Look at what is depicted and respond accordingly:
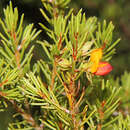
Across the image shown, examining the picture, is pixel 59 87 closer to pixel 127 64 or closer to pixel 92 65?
pixel 92 65

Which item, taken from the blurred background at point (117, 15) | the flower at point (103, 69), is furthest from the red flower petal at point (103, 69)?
the blurred background at point (117, 15)

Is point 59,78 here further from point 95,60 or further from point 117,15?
point 117,15

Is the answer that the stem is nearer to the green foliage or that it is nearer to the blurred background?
the green foliage

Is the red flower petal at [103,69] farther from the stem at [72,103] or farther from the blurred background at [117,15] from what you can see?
the blurred background at [117,15]

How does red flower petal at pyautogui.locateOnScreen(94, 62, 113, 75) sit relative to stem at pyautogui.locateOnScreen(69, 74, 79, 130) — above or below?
above

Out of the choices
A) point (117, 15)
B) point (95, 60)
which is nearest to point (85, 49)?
point (95, 60)

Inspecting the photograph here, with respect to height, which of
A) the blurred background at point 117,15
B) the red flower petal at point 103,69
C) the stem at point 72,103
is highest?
the blurred background at point 117,15

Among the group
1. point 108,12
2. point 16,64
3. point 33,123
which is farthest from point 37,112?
point 108,12

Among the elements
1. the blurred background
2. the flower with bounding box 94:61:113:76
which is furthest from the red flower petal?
the blurred background

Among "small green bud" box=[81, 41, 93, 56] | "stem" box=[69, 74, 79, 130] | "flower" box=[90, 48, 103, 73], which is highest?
"small green bud" box=[81, 41, 93, 56]
